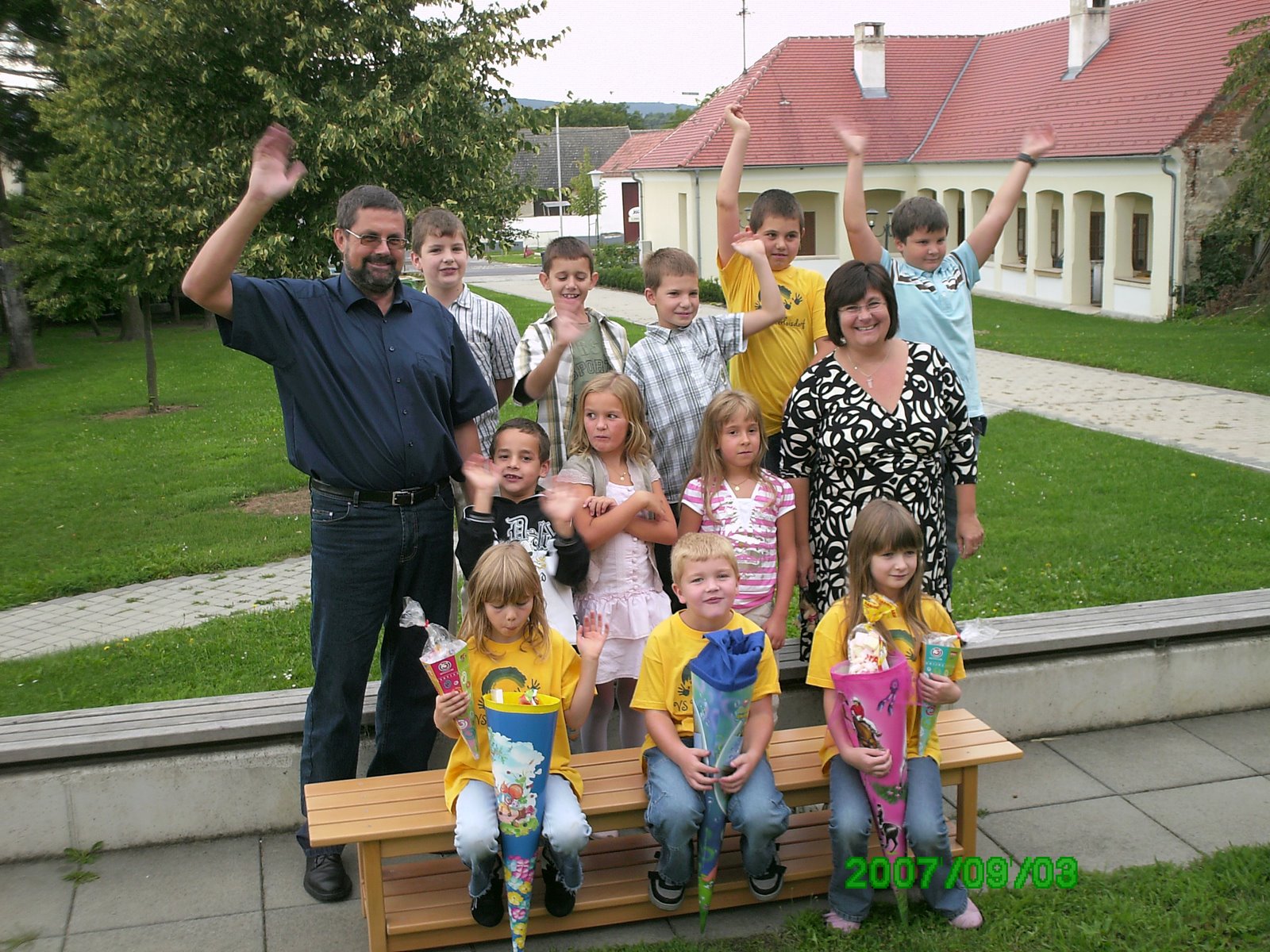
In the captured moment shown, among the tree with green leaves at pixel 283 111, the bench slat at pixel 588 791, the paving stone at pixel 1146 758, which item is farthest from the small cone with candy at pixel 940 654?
the tree with green leaves at pixel 283 111

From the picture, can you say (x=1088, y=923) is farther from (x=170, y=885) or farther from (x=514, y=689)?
(x=170, y=885)

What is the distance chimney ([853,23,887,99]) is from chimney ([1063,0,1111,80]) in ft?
22.4

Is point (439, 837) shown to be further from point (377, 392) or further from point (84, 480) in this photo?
point (84, 480)

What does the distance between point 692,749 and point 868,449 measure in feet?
4.21

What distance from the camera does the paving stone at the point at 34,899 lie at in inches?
158

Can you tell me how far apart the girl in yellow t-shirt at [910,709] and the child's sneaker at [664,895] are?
492 mm

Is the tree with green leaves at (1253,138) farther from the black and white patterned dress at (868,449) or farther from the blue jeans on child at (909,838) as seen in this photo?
the blue jeans on child at (909,838)

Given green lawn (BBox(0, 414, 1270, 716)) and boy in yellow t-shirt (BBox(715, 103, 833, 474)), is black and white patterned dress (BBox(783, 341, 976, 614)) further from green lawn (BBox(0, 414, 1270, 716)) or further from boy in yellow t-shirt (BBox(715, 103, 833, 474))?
green lawn (BBox(0, 414, 1270, 716))

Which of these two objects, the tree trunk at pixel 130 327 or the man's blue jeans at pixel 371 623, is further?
the tree trunk at pixel 130 327

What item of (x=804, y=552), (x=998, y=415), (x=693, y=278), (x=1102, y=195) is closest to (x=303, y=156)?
(x=693, y=278)

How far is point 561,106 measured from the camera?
45.0ft

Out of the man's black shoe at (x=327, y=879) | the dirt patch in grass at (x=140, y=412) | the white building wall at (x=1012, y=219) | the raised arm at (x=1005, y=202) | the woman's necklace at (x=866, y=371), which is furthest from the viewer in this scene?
the white building wall at (x=1012, y=219)

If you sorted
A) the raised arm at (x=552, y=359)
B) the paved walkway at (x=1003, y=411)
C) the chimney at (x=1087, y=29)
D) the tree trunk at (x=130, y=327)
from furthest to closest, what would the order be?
the chimney at (x=1087, y=29) < the tree trunk at (x=130, y=327) < the paved walkway at (x=1003, y=411) < the raised arm at (x=552, y=359)

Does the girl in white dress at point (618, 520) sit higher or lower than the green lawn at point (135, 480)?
higher
